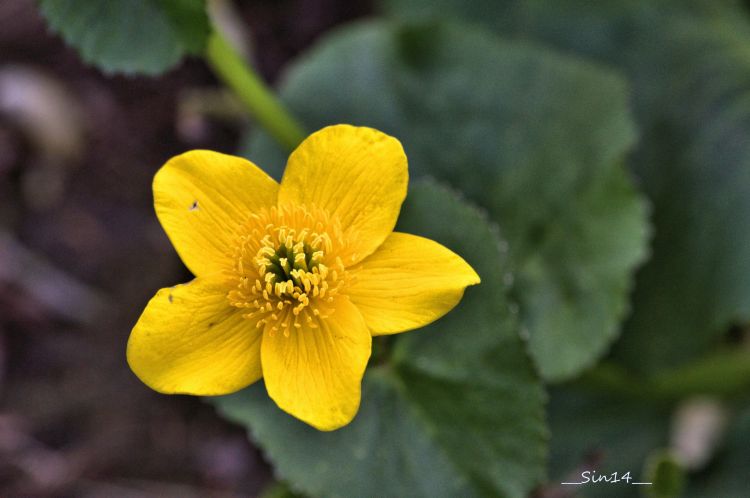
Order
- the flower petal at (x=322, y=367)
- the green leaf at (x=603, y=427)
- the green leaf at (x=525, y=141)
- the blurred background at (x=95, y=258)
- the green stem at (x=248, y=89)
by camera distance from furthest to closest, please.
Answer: the blurred background at (x=95, y=258) < the green leaf at (x=603, y=427) < the green leaf at (x=525, y=141) < the green stem at (x=248, y=89) < the flower petal at (x=322, y=367)

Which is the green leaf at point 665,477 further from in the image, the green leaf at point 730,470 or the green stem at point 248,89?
the green stem at point 248,89

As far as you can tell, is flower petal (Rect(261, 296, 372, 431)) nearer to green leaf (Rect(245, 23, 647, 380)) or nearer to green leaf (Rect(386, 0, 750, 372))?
green leaf (Rect(245, 23, 647, 380))

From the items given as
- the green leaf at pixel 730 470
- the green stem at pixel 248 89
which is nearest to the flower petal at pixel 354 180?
the green stem at pixel 248 89

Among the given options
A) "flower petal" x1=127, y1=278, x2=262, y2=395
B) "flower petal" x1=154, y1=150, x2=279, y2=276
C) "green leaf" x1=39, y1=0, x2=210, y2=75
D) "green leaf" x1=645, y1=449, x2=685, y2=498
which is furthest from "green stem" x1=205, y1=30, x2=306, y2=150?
"green leaf" x1=645, y1=449, x2=685, y2=498

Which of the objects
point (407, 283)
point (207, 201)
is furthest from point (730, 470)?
point (207, 201)

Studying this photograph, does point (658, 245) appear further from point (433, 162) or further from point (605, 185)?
point (433, 162)

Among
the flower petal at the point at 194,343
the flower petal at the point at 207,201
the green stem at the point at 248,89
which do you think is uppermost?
the green stem at the point at 248,89

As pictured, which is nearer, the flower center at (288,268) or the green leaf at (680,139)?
the flower center at (288,268)
